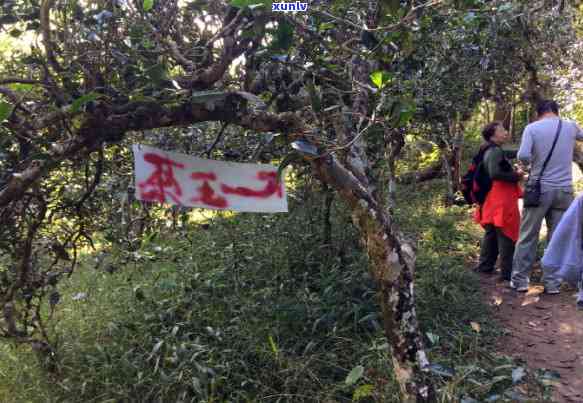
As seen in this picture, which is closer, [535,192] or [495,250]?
[535,192]

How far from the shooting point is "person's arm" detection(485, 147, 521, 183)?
4242mm

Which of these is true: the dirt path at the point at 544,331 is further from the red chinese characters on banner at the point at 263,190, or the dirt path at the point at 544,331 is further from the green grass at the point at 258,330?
the red chinese characters on banner at the point at 263,190

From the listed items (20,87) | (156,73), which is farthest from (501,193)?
(20,87)

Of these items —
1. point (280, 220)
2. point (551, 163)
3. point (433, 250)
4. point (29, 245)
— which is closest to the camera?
point (29, 245)

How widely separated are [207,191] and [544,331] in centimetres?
256

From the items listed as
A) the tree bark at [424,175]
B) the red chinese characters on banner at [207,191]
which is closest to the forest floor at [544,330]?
the red chinese characters on banner at [207,191]

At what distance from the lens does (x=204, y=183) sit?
254cm

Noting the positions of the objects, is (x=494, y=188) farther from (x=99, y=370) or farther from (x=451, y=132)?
(x=99, y=370)

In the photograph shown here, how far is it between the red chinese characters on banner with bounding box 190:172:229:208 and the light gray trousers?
261cm

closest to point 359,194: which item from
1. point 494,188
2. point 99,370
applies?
point 99,370

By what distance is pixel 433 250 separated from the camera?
17.2ft

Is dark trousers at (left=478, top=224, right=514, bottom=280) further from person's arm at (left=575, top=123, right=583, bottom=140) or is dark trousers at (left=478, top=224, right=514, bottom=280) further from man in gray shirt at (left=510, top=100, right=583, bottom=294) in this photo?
person's arm at (left=575, top=123, right=583, bottom=140)

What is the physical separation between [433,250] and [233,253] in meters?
2.09

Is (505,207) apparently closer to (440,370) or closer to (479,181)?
(479,181)
